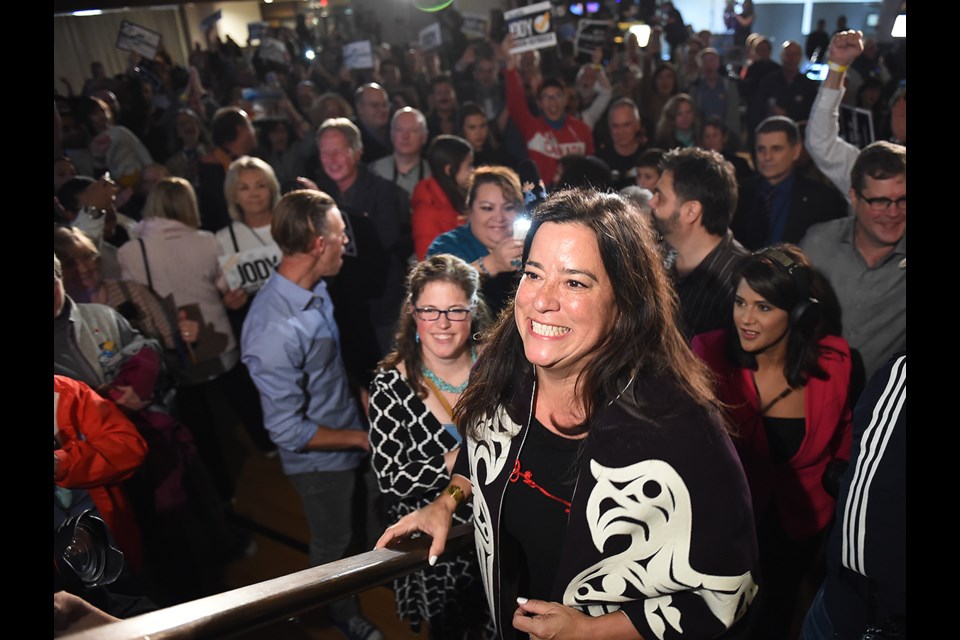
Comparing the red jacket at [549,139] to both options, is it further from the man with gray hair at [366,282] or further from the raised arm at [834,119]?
the raised arm at [834,119]

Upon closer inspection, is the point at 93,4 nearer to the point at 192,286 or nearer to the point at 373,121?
the point at 192,286

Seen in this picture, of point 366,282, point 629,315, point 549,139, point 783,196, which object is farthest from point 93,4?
point 549,139

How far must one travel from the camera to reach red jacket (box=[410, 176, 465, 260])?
384cm

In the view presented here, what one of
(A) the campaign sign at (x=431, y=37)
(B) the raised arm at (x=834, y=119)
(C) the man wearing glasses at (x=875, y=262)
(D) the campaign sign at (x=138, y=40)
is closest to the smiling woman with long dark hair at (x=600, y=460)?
(C) the man wearing glasses at (x=875, y=262)

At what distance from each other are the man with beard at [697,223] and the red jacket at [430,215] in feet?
4.47

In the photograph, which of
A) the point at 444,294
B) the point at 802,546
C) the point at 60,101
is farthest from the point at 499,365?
the point at 60,101

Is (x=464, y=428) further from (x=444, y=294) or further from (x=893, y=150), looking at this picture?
(x=893, y=150)

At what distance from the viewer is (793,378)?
2.21m

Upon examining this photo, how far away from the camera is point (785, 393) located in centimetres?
222

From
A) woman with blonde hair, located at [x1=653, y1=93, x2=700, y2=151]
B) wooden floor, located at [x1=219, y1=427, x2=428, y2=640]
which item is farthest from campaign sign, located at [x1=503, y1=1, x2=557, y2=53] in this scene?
wooden floor, located at [x1=219, y1=427, x2=428, y2=640]

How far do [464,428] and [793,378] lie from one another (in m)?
1.27

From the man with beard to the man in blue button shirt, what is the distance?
147 centimetres

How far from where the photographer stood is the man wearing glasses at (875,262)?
2736 millimetres

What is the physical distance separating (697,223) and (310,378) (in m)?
1.79
